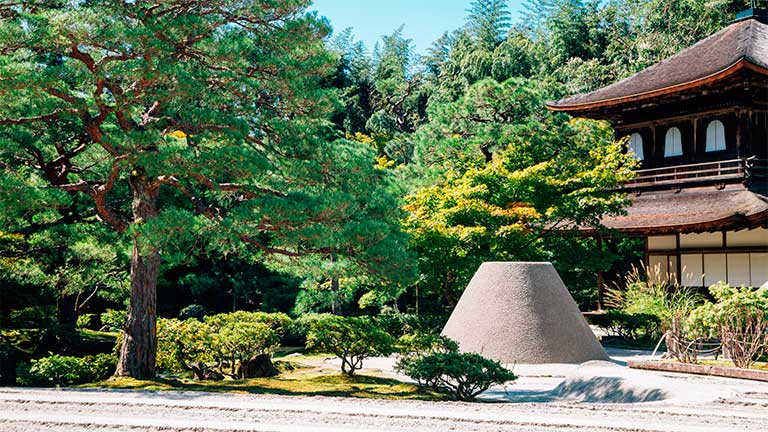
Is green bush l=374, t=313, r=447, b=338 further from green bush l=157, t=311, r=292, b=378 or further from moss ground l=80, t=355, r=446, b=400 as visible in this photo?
green bush l=157, t=311, r=292, b=378

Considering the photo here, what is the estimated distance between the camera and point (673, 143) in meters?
20.6

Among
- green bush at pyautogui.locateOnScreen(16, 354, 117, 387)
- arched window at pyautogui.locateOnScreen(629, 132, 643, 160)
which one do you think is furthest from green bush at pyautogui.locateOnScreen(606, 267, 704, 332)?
green bush at pyautogui.locateOnScreen(16, 354, 117, 387)

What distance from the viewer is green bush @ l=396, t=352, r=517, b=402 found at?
8516 millimetres

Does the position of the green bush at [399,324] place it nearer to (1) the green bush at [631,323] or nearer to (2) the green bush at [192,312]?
(1) the green bush at [631,323]

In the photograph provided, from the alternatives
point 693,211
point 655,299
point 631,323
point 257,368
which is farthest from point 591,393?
point 693,211

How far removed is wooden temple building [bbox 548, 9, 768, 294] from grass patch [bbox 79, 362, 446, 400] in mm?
10201

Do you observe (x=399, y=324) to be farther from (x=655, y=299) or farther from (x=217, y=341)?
(x=655, y=299)

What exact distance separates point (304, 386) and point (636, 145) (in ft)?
49.0

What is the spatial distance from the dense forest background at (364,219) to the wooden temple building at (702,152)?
52.4 inches

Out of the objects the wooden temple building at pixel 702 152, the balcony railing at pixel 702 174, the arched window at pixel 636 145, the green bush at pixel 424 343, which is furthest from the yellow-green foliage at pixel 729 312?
the arched window at pixel 636 145

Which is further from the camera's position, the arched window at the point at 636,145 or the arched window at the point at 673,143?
the arched window at the point at 636,145

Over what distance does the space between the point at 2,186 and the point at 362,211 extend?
4.23 meters

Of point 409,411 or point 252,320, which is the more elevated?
point 252,320

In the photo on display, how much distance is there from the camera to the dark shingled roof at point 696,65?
1862 centimetres
